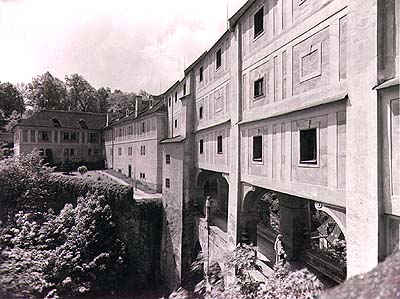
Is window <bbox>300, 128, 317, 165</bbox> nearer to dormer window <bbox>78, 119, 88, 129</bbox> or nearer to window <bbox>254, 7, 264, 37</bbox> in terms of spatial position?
window <bbox>254, 7, 264, 37</bbox>

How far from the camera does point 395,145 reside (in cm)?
490

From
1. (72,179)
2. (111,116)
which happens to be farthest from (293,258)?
(111,116)

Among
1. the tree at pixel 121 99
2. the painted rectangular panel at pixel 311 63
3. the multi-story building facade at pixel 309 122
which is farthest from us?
the tree at pixel 121 99

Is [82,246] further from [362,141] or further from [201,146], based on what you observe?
[362,141]

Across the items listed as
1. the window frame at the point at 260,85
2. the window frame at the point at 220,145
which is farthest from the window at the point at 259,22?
the window frame at the point at 220,145

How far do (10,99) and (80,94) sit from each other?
12208mm

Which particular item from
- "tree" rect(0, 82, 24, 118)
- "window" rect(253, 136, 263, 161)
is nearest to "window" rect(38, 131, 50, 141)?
"tree" rect(0, 82, 24, 118)

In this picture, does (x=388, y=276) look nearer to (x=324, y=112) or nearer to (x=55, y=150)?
(x=324, y=112)

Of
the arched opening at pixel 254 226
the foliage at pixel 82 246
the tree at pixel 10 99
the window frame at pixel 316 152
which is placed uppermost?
the tree at pixel 10 99

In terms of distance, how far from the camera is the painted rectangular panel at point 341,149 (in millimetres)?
6113

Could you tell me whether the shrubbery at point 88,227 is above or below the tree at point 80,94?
below

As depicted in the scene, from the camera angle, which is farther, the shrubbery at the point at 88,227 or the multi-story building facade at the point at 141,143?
the multi-story building facade at the point at 141,143

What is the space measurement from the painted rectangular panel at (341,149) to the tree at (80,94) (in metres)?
54.8

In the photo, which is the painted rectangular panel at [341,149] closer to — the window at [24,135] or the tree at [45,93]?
the window at [24,135]
